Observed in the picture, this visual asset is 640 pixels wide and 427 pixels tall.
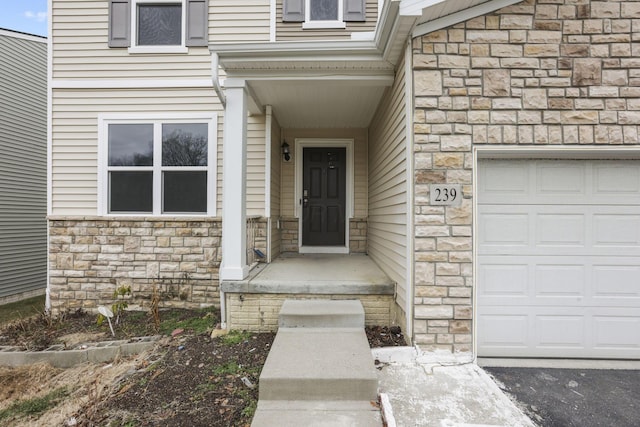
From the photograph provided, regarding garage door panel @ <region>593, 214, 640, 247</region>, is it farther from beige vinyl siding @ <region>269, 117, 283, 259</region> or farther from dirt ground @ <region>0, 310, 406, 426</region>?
beige vinyl siding @ <region>269, 117, 283, 259</region>

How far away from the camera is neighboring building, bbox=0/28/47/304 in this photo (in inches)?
267

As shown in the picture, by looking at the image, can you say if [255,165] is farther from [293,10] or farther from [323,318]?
[323,318]

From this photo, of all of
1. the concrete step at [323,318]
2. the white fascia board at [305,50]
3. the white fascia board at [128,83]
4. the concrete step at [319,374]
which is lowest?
the concrete step at [319,374]

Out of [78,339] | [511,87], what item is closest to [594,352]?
[511,87]

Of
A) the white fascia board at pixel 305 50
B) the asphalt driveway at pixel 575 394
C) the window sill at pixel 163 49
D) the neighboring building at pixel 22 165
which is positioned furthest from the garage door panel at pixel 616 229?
the neighboring building at pixel 22 165

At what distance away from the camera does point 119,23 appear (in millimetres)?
4719

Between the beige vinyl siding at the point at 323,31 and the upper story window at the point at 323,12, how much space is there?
58mm

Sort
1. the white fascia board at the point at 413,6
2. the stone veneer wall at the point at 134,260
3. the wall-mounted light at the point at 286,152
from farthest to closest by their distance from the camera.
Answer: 1. the wall-mounted light at the point at 286,152
2. the stone veneer wall at the point at 134,260
3. the white fascia board at the point at 413,6

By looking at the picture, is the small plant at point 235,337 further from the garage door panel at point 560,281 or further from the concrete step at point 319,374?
the garage door panel at point 560,281

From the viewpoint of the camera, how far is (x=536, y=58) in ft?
8.68

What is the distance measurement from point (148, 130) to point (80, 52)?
161cm

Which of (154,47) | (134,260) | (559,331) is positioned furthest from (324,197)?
(559,331)

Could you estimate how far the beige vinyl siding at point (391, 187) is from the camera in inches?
115

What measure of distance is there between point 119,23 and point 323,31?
3.13 meters
